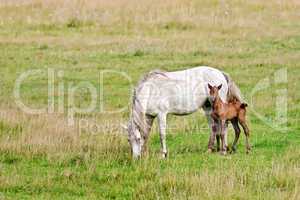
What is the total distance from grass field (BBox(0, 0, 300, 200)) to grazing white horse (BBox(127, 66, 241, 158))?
0.39 metres

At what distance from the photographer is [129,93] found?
1820cm

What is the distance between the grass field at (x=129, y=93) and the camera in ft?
30.6

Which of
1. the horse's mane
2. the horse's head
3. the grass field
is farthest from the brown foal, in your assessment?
the horse's head

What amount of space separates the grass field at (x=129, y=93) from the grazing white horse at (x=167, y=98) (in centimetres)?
39

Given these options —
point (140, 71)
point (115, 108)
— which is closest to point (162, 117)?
point (115, 108)

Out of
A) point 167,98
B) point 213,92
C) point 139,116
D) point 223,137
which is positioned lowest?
point 223,137

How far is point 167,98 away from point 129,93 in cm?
650

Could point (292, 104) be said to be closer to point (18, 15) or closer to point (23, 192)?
point (23, 192)

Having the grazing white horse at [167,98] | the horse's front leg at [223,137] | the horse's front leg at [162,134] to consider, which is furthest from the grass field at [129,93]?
the grazing white horse at [167,98]

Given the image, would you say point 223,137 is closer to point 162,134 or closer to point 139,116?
point 162,134

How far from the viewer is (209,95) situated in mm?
11898

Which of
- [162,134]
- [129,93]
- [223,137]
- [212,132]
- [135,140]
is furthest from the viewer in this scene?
[129,93]

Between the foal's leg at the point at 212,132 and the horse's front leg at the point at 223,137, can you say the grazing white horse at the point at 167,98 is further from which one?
the horse's front leg at the point at 223,137

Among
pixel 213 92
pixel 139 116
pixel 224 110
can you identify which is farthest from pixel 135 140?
pixel 224 110
